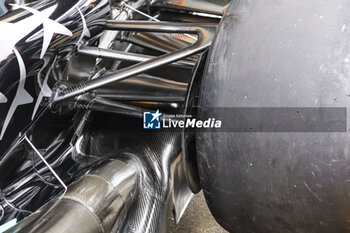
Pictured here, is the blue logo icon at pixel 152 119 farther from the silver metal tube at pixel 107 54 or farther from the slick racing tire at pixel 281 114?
the slick racing tire at pixel 281 114

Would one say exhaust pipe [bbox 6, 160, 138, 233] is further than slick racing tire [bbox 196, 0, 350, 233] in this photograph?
Yes

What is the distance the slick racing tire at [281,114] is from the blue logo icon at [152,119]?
0.25m

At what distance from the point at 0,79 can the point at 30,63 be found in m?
0.07

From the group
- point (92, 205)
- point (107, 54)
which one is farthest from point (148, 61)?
point (92, 205)

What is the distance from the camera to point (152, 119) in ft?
3.25

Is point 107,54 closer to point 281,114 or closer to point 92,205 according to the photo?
point 92,205

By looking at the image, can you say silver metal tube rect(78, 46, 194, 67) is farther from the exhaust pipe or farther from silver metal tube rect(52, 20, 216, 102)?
the exhaust pipe

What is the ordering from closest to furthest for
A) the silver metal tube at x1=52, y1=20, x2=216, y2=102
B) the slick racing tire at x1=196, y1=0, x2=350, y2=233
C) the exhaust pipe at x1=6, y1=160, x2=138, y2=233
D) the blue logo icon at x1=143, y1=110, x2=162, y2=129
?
the slick racing tire at x1=196, y1=0, x2=350, y2=233 < the exhaust pipe at x1=6, y1=160, x2=138, y2=233 < the silver metal tube at x1=52, y1=20, x2=216, y2=102 < the blue logo icon at x1=143, y1=110, x2=162, y2=129

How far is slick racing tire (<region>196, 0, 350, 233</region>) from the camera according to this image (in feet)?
1.96

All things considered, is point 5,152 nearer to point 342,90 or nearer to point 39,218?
point 39,218

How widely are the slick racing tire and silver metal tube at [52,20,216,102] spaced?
0.13m

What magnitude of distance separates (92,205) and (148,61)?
33 centimetres

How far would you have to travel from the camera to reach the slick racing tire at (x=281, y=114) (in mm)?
597

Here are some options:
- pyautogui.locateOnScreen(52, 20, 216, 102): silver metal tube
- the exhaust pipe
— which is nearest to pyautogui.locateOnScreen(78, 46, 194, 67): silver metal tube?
pyautogui.locateOnScreen(52, 20, 216, 102): silver metal tube
